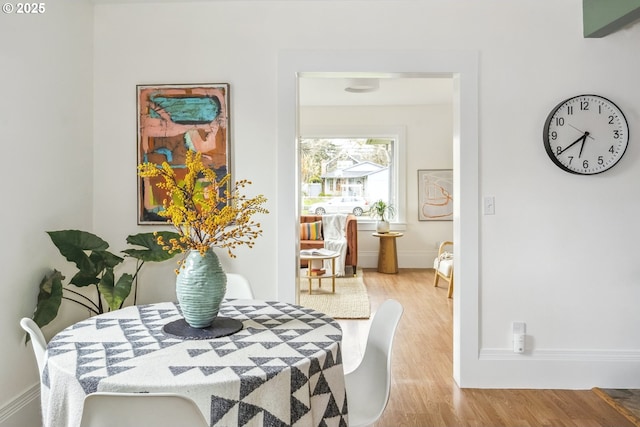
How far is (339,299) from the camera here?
17.7 feet

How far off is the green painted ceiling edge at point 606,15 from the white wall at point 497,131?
0.08 m

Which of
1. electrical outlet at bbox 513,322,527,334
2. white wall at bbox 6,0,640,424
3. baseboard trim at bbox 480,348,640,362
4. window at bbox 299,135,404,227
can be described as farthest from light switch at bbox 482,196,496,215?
window at bbox 299,135,404,227

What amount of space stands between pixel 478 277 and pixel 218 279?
1923 mm

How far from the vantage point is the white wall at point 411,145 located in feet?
24.8

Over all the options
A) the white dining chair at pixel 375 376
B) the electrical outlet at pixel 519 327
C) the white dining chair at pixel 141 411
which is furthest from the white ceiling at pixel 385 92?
the white dining chair at pixel 141 411

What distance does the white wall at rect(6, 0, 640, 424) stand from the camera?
2.99 metres

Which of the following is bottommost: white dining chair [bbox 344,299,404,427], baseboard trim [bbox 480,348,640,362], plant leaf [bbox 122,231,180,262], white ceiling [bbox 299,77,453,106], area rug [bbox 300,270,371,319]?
area rug [bbox 300,270,371,319]

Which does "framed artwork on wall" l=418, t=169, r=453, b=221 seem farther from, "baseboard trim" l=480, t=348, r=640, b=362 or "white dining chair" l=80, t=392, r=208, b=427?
"white dining chair" l=80, t=392, r=208, b=427

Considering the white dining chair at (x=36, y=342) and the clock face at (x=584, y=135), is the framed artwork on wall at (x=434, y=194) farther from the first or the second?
the white dining chair at (x=36, y=342)

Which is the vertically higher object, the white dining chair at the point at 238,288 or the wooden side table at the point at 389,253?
the white dining chair at the point at 238,288

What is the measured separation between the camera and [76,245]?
8.36 feet

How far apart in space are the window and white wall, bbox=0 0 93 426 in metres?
5.11

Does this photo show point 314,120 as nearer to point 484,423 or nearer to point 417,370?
point 417,370

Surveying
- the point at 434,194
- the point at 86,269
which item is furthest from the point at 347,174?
the point at 86,269
